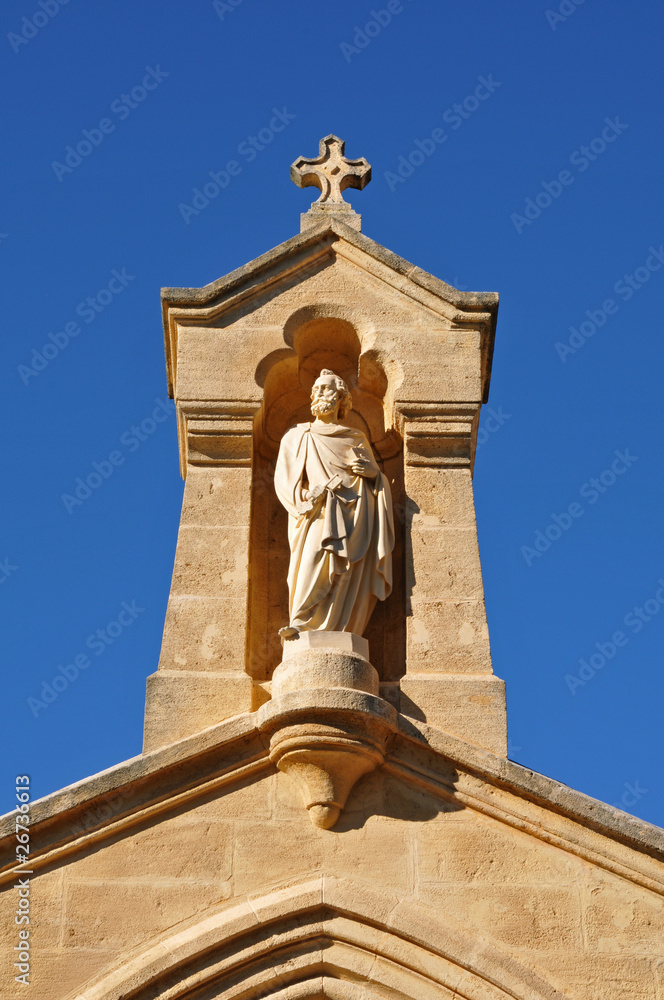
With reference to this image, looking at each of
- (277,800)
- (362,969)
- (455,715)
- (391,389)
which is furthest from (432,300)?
(362,969)

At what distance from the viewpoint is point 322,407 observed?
11.2 metres

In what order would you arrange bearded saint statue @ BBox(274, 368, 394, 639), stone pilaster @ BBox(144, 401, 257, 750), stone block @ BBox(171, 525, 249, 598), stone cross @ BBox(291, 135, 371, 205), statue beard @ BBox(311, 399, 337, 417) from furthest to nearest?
stone cross @ BBox(291, 135, 371, 205)
statue beard @ BBox(311, 399, 337, 417)
stone block @ BBox(171, 525, 249, 598)
bearded saint statue @ BBox(274, 368, 394, 639)
stone pilaster @ BBox(144, 401, 257, 750)

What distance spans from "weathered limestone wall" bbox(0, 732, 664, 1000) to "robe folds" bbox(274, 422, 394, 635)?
1.08 m

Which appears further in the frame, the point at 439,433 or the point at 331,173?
the point at 331,173

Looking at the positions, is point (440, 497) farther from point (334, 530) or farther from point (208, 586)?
point (208, 586)

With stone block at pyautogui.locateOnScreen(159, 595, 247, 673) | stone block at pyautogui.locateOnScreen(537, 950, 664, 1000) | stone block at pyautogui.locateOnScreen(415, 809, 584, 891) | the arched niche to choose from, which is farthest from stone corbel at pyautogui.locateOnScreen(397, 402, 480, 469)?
stone block at pyautogui.locateOnScreen(537, 950, 664, 1000)

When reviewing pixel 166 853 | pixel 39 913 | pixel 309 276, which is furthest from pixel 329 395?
pixel 39 913

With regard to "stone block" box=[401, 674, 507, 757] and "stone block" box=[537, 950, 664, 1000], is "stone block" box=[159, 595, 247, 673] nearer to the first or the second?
"stone block" box=[401, 674, 507, 757]

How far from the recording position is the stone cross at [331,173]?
12555 mm

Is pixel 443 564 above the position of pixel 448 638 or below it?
above

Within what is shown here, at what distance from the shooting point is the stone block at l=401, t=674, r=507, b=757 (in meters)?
9.75

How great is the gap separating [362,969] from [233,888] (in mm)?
849

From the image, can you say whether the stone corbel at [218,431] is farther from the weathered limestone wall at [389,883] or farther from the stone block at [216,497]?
the weathered limestone wall at [389,883]

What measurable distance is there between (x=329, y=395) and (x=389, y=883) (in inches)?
145
